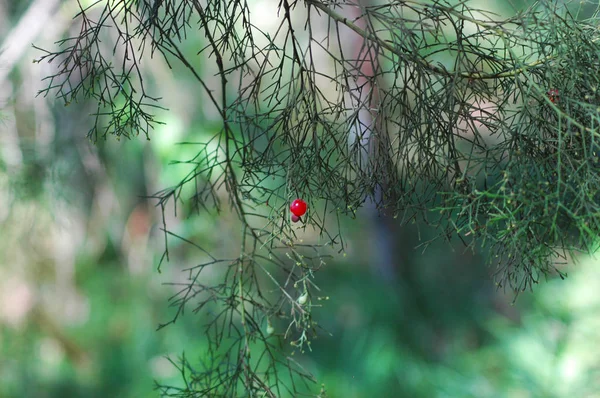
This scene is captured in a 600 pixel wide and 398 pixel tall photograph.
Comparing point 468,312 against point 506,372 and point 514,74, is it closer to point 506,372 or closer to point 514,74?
point 506,372

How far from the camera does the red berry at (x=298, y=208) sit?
39.3 inches

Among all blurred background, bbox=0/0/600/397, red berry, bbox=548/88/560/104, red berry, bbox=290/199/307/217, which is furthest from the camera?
blurred background, bbox=0/0/600/397

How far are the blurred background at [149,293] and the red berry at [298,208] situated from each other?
5.09ft

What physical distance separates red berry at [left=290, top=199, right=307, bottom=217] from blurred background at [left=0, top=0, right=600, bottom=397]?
5.09 feet

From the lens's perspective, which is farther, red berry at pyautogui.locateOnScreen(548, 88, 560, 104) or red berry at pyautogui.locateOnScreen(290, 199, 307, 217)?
red berry at pyautogui.locateOnScreen(290, 199, 307, 217)

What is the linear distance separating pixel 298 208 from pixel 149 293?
11.8ft

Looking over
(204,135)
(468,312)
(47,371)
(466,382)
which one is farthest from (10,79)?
(468,312)

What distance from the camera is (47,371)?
3.79 metres

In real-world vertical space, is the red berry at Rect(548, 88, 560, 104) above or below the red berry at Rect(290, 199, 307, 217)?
above

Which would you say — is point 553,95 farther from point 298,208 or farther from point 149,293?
point 149,293

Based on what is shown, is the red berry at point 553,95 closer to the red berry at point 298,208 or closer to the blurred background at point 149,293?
the red berry at point 298,208

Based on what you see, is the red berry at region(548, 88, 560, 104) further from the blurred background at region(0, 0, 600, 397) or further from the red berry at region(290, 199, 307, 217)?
the blurred background at region(0, 0, 600, 397)

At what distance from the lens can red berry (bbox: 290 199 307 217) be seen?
3.27 feet

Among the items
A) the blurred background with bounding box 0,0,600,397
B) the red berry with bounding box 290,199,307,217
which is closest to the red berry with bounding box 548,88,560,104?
the red berry with bounding box 290,199,307,217
